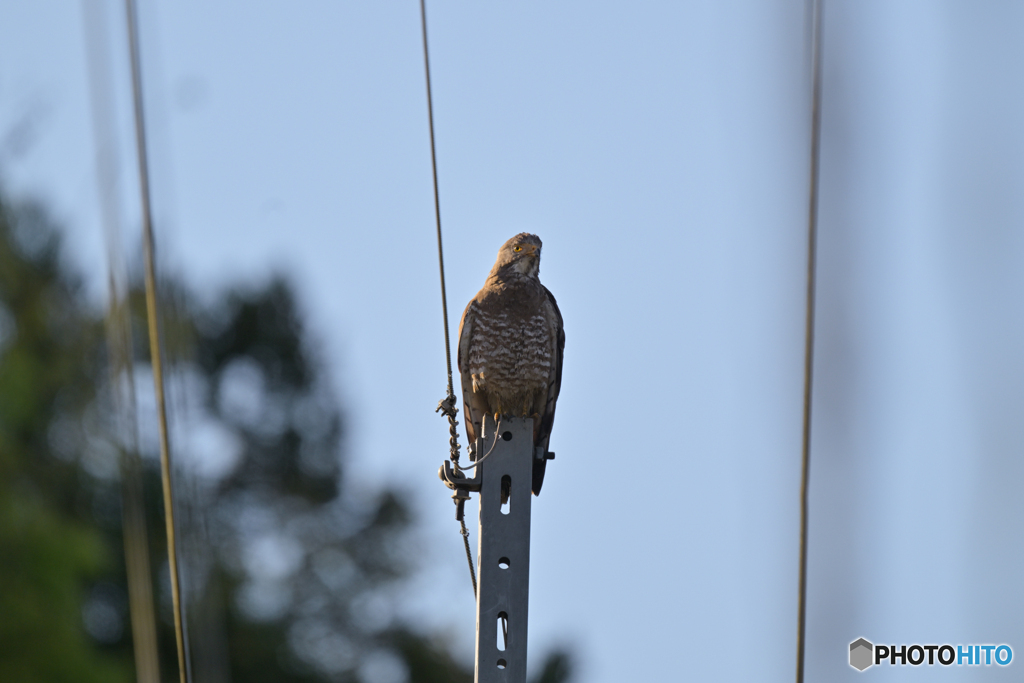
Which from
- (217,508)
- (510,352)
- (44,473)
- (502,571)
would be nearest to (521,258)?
(510,352)

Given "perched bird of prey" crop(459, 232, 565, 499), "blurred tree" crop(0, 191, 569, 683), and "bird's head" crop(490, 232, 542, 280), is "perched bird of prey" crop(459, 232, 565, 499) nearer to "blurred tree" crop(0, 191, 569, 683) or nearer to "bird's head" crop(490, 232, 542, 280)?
"bird's head" crop(490, 232, 542, 280)

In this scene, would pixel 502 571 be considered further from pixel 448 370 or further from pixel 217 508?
pixel 217 508

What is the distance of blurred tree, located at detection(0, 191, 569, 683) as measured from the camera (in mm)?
14859

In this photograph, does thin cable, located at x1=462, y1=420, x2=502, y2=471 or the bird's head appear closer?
thin cable, located at x1=462, y1=420, x2=502, y2=471

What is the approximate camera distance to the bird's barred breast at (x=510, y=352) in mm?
6398

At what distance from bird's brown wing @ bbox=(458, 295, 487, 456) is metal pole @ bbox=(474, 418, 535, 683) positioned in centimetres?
158

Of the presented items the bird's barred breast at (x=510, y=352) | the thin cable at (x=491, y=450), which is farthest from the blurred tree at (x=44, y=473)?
the thin cable at (x=491, y=450)

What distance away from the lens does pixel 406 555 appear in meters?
22.0

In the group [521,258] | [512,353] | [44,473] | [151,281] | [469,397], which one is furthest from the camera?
[44,473]

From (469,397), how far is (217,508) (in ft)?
49.9

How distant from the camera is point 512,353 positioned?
642 cm

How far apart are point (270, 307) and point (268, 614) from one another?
663 centimetres

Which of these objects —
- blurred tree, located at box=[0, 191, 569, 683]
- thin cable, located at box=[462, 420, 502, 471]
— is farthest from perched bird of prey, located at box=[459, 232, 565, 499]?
blurred tree, located at box=[0, 191, 569, 683]

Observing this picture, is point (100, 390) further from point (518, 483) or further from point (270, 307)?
point (518, 483)
